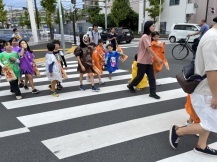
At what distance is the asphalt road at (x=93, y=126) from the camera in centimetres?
300

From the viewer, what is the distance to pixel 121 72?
827 cm

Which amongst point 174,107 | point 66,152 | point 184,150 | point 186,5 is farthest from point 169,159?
point 186,5

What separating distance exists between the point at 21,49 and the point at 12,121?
206cm

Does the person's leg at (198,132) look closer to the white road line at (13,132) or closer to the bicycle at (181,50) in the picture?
the white road line at (13,132)

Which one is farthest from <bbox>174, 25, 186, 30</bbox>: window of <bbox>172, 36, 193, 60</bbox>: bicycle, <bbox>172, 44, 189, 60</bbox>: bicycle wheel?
<bbox>172, 44, 189, 60</bbox>: bicycle wheel

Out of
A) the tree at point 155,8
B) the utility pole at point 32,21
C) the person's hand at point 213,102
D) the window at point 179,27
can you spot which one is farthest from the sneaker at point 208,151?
the tree at point 155,8

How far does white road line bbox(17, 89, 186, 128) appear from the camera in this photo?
415 centimetres

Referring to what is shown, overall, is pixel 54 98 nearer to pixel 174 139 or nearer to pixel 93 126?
pixel 93 126

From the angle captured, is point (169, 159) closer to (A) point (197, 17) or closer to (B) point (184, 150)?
(B) point (184, 150)

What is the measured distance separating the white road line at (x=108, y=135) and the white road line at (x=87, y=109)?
73 centimetres

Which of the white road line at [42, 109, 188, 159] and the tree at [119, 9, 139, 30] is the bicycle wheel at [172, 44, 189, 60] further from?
the tree at [119, 9, 139, 30]

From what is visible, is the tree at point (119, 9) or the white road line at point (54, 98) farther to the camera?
the tree at point (119, 9)

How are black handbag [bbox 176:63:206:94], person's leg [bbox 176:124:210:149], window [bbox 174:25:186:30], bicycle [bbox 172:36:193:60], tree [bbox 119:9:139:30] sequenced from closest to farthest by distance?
black handbag [bbox 176:63:206:94] → person's leg [bbox 176:124:210:149] → bicycle [bbox 172:36:193:60] → window [bbox 174:25:186:30] → tree [bbox 119:9:139:30]

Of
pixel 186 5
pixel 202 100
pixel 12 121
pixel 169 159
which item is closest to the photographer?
pixel 202 100
